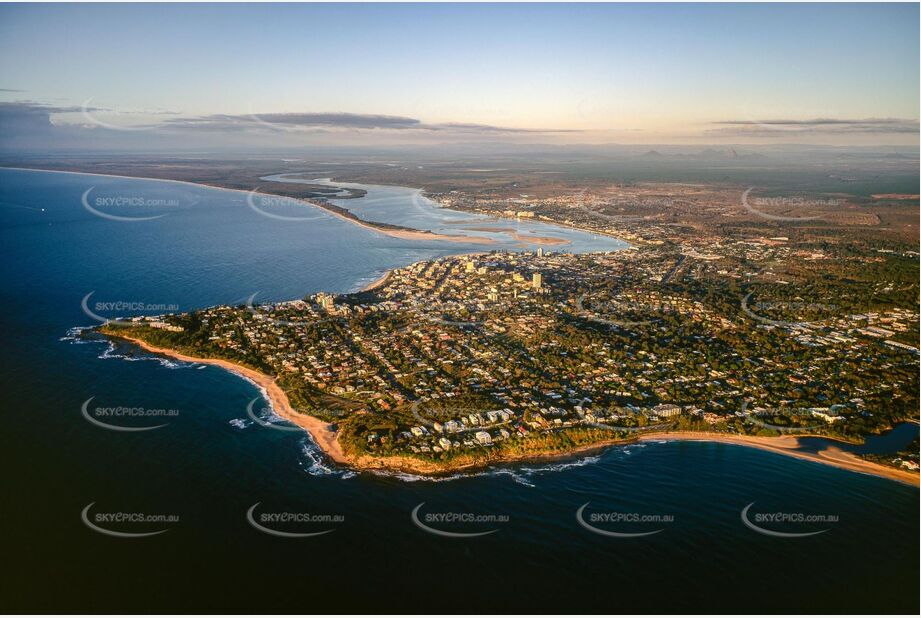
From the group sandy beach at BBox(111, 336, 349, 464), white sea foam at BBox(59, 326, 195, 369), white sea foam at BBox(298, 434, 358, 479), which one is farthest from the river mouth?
white sea foam at BBox(298, 434, 358, 479)

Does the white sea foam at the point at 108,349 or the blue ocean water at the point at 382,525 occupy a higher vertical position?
the white sea foam at the point at 108,349

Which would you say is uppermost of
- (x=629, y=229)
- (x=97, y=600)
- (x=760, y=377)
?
(x=629, y=229)

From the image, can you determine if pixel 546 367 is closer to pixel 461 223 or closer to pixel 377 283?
pixel 377 283

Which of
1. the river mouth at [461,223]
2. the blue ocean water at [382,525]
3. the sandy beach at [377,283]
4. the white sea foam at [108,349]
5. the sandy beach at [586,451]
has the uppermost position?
the river mouth at [461,223]

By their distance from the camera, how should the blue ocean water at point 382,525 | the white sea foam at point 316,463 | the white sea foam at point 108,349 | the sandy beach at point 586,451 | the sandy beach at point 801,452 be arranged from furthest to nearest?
the white sea foam at point 108,349 → the sandy beach at point 801,452 → the sandy beach at point 586,451 → the white sea foam at point 316,463 → the blue ocean water at point 382,525

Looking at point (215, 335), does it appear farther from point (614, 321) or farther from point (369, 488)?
point (614, 321)

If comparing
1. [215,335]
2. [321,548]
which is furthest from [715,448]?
[215,335]

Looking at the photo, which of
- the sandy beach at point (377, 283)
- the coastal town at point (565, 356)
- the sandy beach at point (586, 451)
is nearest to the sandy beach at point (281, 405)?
the sandy beach at point (586, 451)

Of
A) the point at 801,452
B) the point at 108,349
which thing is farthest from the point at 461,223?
the point at 801,452

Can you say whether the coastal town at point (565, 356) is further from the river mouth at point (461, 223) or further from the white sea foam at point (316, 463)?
the river mouth at point (461, 223)

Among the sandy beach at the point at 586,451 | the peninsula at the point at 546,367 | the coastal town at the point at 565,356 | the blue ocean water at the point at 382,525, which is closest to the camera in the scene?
the blue ocean water at the point at 382,525
